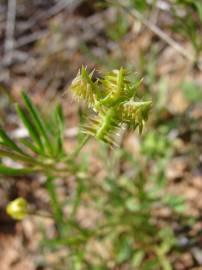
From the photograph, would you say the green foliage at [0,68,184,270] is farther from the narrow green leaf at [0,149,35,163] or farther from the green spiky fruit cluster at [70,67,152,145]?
the green spiky fruit cluster at [70,67,152,145]

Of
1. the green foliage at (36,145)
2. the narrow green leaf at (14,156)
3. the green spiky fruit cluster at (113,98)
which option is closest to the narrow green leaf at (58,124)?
the green foliage at (36,145)

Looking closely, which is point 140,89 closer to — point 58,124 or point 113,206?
point 113,206

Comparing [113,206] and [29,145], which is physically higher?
[29,145]

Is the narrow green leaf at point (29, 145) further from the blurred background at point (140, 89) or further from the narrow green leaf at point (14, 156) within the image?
the blurred background at point (140, 89)

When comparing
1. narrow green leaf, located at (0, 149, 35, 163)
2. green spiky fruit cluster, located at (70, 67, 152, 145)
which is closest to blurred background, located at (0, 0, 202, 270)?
narrow green leaf, located at (0, 149, 35, 163)

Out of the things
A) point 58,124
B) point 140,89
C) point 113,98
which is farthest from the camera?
point 140,89

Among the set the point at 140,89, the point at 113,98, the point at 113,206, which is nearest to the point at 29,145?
the point at 113,98
